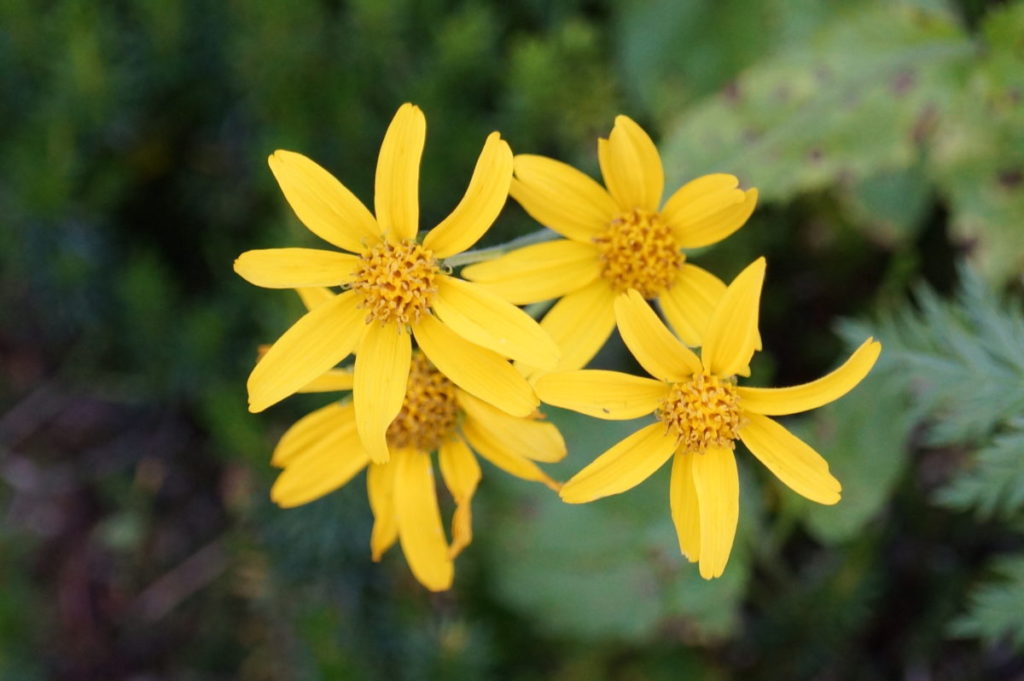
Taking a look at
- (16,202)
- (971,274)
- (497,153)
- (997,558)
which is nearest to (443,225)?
(497,153)

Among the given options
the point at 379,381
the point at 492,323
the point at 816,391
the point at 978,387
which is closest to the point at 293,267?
the point at 379,381

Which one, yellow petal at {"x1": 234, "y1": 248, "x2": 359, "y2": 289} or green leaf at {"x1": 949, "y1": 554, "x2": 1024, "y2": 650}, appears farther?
green leaf at {"x1": 949, "y1": 554, "x2": 1024, "y2": 650}

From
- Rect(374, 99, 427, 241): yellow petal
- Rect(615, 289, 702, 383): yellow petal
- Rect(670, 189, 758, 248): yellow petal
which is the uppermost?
Rect(374, 99, 427, 241): yellow petal

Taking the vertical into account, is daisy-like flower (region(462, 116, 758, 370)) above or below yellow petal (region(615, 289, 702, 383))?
above

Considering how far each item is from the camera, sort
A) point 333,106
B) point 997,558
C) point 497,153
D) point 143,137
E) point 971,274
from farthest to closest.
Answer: point 143,137
point 333,106
point 997,558
point 971,274
point 497,153

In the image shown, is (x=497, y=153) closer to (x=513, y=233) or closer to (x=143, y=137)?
(x=513, y=233)

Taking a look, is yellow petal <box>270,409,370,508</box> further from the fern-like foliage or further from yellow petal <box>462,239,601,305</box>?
the fern-like foliage

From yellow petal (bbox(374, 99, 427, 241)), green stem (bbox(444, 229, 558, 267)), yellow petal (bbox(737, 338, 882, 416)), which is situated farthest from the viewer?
green stem (bbox(444, 229, 558, 267))

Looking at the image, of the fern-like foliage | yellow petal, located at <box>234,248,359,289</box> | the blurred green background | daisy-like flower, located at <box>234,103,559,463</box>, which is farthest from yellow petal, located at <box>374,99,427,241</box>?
the fern-like foliage
